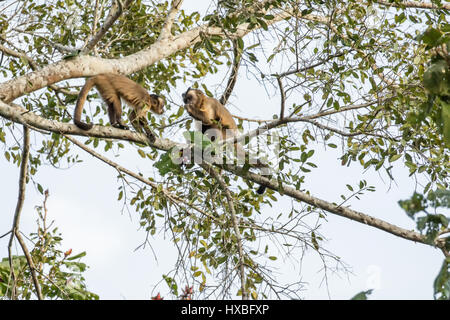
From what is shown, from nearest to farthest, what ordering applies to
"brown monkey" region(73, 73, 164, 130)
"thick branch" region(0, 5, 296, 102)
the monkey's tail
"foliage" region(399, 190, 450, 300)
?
"foliage" region(399, 190, 450, 300), "thick branch" region(0, 5, 296, 102), the monkey's tail, "brown monkey" region(73, 73, 164, 130)

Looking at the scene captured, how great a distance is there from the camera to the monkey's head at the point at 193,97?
6488 millimetres

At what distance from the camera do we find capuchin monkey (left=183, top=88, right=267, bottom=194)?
6316 mm

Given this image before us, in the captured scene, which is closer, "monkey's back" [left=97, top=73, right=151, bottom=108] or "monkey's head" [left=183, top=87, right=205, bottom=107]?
"monkey's back" [left=97, top=73, right=151, bottom=108]

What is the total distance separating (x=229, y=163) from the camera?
14.5 ft

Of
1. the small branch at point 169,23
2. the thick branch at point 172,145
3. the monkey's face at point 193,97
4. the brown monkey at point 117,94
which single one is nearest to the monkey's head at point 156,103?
the brown monkey at point 117,94

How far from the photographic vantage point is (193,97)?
257 inches

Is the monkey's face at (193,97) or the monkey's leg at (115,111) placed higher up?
the monkey's face at (193,97)

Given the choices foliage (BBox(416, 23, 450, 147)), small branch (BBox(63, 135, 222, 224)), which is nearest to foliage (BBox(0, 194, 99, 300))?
small branch (BBox(63, 135, 222, 224))

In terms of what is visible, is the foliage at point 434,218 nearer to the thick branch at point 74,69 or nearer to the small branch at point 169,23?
the thick branch at point 74,69

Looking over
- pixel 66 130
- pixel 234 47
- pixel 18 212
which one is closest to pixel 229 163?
pixel 234 47

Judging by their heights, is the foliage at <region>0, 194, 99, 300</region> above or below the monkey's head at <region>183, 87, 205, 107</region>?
below

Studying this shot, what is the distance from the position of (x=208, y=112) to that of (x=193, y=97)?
269 millimetres

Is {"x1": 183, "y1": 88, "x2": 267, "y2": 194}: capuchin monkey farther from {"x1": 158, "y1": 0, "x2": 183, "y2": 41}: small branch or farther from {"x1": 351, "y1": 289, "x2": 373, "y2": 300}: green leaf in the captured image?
{"x1": 351, "y1": 289, "x2": 373, "y2": 300}: green leaf
